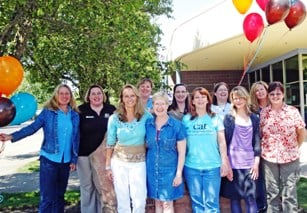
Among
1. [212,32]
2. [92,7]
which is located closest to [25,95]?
[92,7]

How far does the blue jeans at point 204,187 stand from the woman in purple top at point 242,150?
0.90ft

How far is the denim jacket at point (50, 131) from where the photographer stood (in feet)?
15.9

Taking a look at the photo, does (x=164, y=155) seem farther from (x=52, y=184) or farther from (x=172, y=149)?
(x=52, y=184)

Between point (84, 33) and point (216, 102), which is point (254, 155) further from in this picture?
point (84, 33)

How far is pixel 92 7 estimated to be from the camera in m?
6.46

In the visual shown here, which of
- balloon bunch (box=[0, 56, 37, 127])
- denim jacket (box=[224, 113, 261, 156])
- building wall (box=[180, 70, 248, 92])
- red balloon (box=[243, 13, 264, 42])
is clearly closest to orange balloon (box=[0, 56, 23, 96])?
balloon bunch (box=[0, 56, 37, 127])

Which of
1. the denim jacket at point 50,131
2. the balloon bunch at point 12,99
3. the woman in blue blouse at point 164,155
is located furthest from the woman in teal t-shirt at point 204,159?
the balloon bunch at point 12,99

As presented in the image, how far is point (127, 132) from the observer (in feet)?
14.2

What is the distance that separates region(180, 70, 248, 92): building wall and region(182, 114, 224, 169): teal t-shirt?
1456 cm

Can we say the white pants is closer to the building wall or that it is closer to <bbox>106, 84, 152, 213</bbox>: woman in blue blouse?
<bbox>106, 84, 152, 213</bbox>: woman in blue blouse

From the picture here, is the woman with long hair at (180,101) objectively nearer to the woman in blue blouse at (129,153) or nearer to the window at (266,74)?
the woman in blue blouse at (129,153)

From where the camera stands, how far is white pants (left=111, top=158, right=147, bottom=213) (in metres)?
4.29

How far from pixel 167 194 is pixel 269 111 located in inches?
62.7

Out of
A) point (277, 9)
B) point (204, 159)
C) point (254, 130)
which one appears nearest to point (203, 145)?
point (204, 159)
